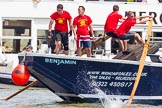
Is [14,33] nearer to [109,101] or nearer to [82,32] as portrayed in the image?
[82,32]

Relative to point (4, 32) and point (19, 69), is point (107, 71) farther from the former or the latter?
point (4, 32)

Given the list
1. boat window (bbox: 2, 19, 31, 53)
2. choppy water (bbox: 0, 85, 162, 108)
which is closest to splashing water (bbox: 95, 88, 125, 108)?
choppy water (bbox: 0, 85, 162, 108)

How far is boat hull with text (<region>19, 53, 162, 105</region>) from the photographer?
16.6 meters

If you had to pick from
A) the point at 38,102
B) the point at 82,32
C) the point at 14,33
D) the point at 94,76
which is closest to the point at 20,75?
the point at 94,76

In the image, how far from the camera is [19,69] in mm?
16453

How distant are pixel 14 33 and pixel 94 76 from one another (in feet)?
32.9

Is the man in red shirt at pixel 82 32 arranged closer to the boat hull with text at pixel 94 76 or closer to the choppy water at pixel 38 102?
the boat hull with text at pixel 94 76

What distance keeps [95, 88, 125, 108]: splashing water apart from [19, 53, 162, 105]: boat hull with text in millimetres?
51

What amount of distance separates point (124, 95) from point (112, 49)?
842cm

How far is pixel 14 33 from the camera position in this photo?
86.5 ft

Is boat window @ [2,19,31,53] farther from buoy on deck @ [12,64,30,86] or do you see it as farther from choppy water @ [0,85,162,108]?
buoy on deck @ [12,64,30,86]

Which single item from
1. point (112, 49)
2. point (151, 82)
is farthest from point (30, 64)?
point (112, 49)

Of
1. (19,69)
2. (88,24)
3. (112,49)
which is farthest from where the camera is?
(112,49)

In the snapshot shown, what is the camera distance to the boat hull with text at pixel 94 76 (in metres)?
16.6
